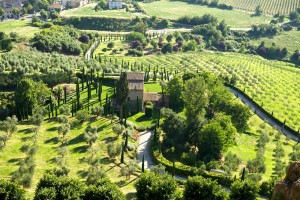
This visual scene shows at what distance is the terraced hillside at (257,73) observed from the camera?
10538 cm

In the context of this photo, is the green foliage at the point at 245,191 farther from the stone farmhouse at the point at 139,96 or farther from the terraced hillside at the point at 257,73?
the terraced hillside at the point at 257,73

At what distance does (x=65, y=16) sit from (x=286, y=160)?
152m

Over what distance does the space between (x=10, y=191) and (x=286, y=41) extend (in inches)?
6944

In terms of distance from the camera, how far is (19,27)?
167 m

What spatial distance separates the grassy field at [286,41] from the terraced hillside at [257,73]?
2399 centimetres

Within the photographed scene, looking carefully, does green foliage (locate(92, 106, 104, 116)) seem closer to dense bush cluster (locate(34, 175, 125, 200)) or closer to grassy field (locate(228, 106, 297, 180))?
grassy field (locate(228, 106, 297, 180))

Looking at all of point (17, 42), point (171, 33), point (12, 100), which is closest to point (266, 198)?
point (12, 100)

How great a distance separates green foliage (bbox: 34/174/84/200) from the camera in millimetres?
43469

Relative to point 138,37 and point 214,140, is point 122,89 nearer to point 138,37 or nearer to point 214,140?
point 214,140

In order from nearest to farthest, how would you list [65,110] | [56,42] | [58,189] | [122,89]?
[58,189] → [65,110] → [122,89] → [56,42]

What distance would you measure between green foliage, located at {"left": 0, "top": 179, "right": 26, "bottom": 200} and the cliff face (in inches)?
1140

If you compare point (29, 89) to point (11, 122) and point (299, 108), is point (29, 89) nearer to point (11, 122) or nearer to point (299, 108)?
point (11, 122)

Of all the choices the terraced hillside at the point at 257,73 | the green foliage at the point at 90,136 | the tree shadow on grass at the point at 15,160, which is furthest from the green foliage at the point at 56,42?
the tree shadow on grass at the point at 15,160

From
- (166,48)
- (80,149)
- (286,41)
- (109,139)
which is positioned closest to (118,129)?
(109,139)
